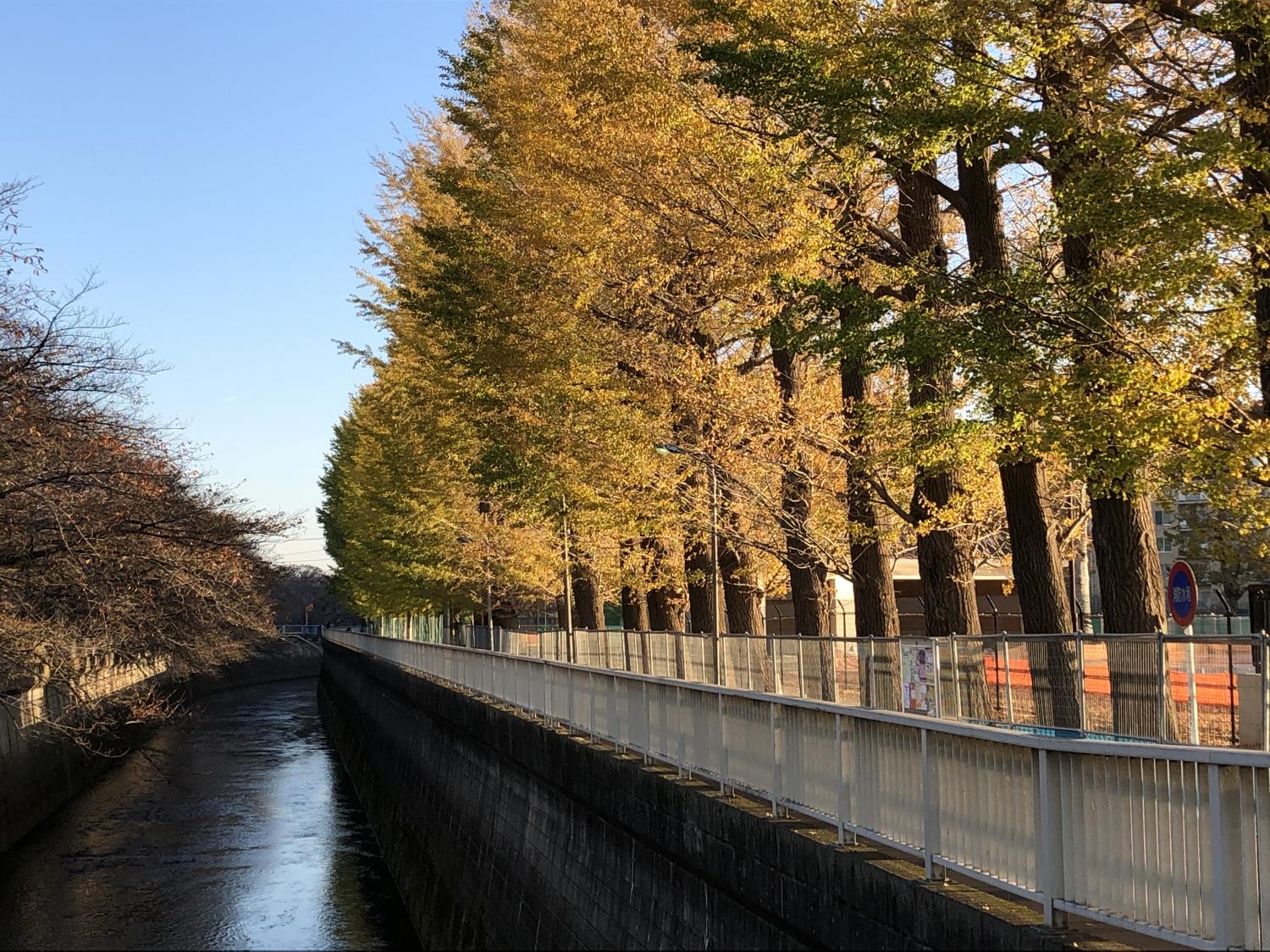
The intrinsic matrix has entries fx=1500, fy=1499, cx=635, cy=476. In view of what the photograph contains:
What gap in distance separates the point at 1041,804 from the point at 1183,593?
454 inches

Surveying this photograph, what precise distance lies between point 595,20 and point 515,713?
33.5 ft

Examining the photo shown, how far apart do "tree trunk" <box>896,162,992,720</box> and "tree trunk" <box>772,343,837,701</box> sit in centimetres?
170

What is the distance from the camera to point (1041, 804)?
23.5 feet

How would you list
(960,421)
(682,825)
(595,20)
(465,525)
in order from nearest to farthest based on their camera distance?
(682,825)
(960,421)
(595,20)
(465,525)

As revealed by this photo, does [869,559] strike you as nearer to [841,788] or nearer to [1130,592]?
[1130,592]

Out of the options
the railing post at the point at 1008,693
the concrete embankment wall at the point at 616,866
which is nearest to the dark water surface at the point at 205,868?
the concrete embankment wall at the point at 616,866

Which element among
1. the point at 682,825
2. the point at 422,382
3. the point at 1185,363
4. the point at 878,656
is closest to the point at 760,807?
the point at 682,825

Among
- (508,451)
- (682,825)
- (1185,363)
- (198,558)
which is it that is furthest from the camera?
(508,451)

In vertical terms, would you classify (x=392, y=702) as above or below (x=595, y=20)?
below

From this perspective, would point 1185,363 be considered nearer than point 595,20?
Yes

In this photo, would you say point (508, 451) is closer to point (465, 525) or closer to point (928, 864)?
point (465, 525)

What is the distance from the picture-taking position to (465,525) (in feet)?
143

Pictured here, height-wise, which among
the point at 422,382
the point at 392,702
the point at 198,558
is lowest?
the point at 392,702

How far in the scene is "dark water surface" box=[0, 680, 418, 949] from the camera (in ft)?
72.7
